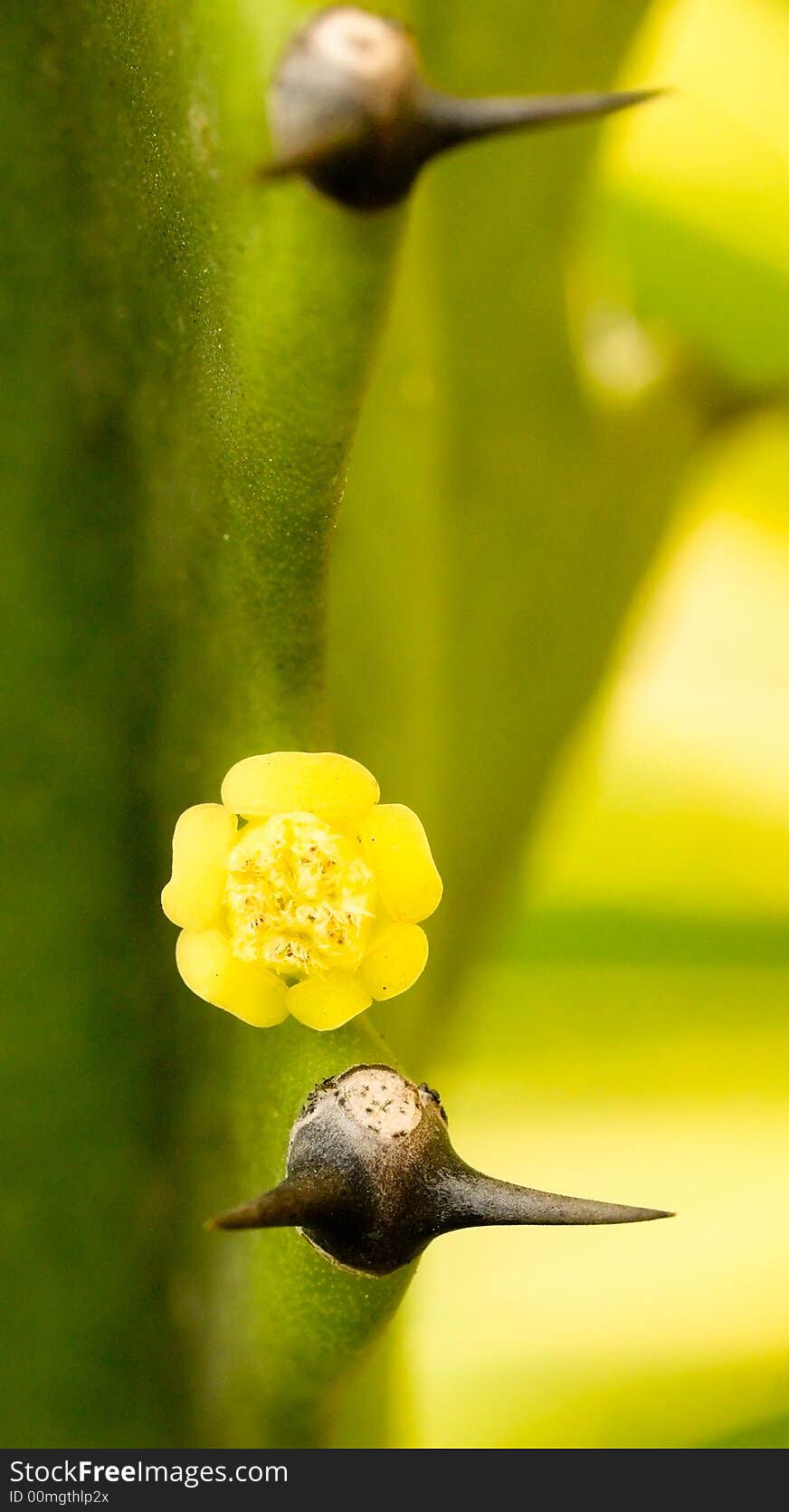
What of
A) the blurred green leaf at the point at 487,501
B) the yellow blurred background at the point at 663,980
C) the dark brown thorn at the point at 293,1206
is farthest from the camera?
the yellow blurred background at the point at 663,980

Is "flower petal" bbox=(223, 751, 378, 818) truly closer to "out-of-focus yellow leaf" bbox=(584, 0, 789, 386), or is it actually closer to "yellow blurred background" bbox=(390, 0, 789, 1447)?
"yellow blurred background" bbox=(390, 0, 789, 1447)

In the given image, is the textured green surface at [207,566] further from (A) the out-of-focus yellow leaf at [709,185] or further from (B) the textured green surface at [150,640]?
(A) the out-of-focus yellow leaf at [709,185]

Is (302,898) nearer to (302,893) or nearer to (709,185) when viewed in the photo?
(302,893)

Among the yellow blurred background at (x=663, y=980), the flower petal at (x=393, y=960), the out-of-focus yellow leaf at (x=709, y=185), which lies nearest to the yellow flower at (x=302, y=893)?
the flower petal at (x=393, y=960)

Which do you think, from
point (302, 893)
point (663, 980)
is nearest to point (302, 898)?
point (302, 893)

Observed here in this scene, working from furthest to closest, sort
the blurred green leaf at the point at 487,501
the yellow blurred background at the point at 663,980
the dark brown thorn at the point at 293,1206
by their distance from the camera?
the yellow blurred background at the point at 663,980
the blurred green leaf at the point at 487,501
the dark brown thorn at the point at 293,1206

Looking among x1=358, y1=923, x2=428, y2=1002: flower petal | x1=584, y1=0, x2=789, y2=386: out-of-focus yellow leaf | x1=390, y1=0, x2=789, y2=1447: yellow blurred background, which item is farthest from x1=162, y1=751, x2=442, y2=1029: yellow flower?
x1=584, y1=0, x2=789, y2=386: out-of-focus yellow leaf
